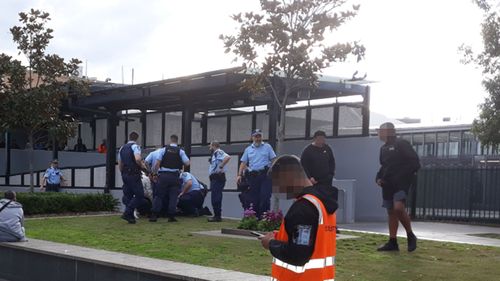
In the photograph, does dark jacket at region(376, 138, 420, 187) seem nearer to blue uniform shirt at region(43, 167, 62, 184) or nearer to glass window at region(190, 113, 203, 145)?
glass window at region(190, 113, 203, 145)

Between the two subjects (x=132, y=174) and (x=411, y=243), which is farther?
(x=132, y=174)

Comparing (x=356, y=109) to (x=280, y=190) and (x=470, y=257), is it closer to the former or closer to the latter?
(x=470, y=257)

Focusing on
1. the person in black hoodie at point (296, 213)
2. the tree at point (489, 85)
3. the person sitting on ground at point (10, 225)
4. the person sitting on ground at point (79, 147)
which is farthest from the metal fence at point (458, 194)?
the person in black hoodie at point (296, 213)

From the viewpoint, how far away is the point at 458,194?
727 inches

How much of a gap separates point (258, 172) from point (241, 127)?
33.1ft

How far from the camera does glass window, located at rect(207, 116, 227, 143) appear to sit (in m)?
22.1

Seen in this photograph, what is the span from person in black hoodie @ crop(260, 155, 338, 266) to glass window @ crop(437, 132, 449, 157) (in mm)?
19036

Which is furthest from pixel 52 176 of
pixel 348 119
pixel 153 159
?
pixel 348 119

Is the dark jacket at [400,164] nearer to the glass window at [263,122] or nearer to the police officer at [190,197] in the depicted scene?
the police officer at [190,197]

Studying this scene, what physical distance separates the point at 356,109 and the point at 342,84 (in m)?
1.36

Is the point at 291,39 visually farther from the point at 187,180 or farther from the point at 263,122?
the point at 263,122

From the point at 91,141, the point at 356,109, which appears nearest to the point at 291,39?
the point at 356,109

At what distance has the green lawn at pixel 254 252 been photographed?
22.7 ft

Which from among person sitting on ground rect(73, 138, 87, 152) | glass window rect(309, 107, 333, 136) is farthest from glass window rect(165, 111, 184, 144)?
glass window rect(309, 107, 333, 136)
